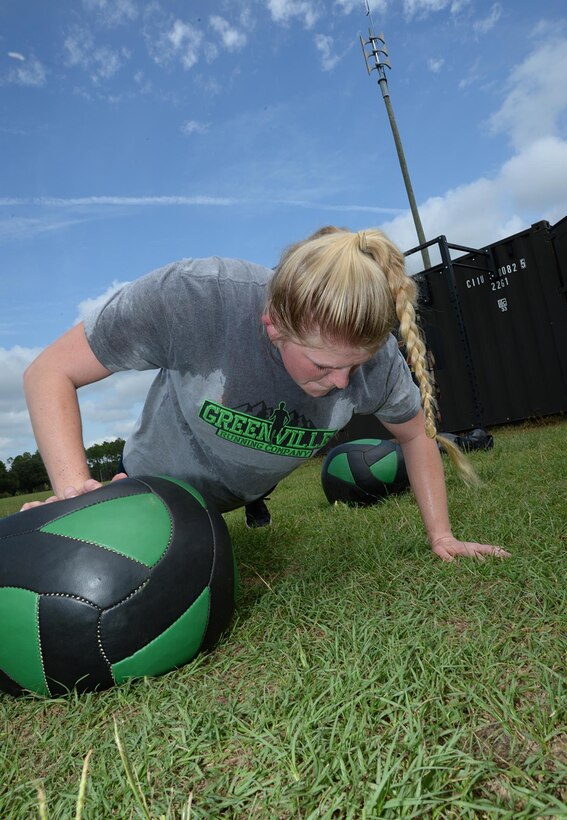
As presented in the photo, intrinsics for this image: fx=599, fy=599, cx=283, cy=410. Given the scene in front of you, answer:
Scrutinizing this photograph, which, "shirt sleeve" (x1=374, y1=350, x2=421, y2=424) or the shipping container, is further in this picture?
the shipping container

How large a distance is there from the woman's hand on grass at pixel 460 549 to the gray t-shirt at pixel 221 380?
568 millimetres

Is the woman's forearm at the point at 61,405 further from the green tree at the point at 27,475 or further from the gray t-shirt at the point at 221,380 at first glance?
the green tree at the point at 27,475

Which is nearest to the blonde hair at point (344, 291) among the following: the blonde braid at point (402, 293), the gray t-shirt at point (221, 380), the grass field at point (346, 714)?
the blonde braid at point (402, 293)

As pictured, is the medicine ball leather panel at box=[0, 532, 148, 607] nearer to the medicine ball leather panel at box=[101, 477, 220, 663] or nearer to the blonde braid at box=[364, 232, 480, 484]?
the medicine ball leather panel at box=[101, 477, 220, 663]

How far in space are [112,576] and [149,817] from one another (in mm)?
698

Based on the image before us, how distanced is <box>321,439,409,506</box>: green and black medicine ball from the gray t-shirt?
1659 mm

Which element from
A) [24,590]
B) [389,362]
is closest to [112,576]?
[24,590]

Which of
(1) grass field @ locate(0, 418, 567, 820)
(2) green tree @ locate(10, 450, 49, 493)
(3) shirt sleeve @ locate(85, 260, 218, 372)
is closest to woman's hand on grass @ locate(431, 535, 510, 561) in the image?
(1) grass field @ locate(0, 418, 567, 820)

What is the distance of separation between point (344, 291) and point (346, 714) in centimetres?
116

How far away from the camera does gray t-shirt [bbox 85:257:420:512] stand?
7.14 feet

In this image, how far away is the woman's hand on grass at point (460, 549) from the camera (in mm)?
2455

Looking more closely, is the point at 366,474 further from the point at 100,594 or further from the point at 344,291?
the point at 100,594

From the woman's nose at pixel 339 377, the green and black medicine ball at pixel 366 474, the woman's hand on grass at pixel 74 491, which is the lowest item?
the green and black medicine ball at pixel 366 474

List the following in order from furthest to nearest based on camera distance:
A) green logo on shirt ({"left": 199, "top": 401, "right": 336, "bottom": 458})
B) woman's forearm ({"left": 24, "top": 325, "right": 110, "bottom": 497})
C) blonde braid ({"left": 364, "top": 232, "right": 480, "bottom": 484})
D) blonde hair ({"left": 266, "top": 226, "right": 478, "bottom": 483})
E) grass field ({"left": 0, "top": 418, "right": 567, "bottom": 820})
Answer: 1. green logo on shirt ({"left": 199, "top": 401, "right": 336, "bottom": 458})
2. woman's forearm ({"left": 24, "top": 325, "right": 110, "bottom": 497})
3. blonde braid ({"left": 364, "top": 232, "right": 480, "bottom": 484})
4. blonde hair ({"left": 266, "top": 226, "right": 478, "bottom": 483})
5. grass field ({"left": 0, "top": 418, "right": 567, "bottom": 820})
